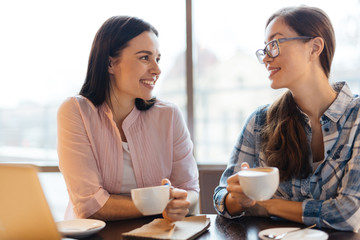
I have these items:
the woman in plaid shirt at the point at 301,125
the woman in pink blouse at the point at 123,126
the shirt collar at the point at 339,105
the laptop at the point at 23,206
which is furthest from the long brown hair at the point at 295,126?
the laptop at the point at 23,206

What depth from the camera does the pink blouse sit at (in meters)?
1.68

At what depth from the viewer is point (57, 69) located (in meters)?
3.19

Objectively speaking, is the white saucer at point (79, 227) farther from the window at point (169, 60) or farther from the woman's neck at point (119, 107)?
the window at point (169, 60)

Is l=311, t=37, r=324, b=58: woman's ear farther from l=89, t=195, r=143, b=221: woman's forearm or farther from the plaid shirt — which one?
l=89, t=195, r=143, b=221: woman's forearm

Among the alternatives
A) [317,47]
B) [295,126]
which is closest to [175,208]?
[295,126]

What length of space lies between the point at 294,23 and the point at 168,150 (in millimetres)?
815

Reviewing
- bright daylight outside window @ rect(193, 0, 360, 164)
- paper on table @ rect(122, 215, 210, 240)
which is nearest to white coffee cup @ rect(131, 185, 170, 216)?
paper on table @ rect(122, 215, 210, 240)

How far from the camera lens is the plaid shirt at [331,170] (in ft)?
4.38

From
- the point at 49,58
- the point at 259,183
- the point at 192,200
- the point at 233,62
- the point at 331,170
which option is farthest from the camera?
the point at 49,58

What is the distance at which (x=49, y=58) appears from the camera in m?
3.18

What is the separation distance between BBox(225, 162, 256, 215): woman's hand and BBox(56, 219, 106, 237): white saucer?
430 millimetres

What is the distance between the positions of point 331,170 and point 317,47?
51 cm

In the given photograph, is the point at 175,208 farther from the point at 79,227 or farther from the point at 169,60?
the point at 169,60

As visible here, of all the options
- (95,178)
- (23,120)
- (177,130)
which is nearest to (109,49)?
(177,130)
